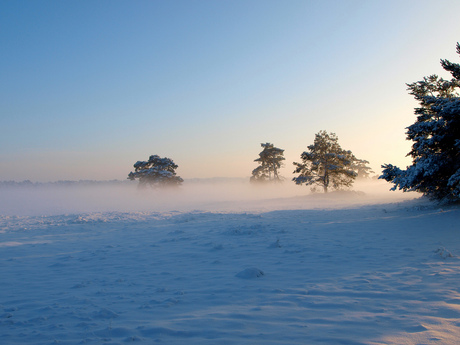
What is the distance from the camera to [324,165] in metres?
37.6

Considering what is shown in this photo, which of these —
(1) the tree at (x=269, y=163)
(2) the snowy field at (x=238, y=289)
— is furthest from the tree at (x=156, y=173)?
(2) the snowy field at (x=238, y=289)

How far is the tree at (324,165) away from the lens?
121 ft

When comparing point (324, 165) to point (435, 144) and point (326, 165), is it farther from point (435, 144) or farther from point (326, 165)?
point (435, 144)

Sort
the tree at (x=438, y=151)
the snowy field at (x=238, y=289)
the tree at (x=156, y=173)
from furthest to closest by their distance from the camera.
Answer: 1. the tree at (x=156, y=173)
2. the tree at (x=438, y=151)
3. the snowy field at (x=238, y=289)

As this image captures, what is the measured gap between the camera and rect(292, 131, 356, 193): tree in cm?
3678

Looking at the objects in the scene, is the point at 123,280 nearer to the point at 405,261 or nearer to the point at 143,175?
the point at 405,261

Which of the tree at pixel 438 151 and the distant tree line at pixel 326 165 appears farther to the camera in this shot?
the distant tree line at pixel 326 165

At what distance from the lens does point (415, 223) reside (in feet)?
42.8

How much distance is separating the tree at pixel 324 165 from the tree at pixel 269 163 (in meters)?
14.2

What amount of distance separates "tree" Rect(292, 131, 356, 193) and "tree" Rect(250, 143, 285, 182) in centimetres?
1416

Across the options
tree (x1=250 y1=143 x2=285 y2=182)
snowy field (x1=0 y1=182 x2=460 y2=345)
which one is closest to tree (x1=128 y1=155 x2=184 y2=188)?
tree (x1=250 y1=143 x2=285 y2=182)

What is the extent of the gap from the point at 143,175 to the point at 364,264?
4642cm

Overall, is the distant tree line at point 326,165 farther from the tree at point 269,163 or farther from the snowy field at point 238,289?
the snowy field at point 238,289

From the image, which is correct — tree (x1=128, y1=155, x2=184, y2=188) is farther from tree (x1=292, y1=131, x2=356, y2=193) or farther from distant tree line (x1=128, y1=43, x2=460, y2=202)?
distant tree line (x1=128, y1=43, x2=460, y2=202)
